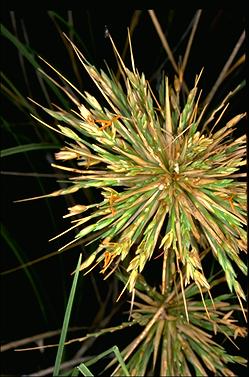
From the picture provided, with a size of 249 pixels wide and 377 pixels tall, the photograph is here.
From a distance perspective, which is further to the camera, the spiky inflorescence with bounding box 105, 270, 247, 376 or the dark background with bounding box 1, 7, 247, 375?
the dark background with bounding box 1, 7, 247, 375

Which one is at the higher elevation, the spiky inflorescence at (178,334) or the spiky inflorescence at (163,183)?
the spiky inflorescence at (163,183)

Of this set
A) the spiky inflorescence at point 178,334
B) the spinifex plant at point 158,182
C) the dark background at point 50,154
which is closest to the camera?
the spinifex plant at point 158,182

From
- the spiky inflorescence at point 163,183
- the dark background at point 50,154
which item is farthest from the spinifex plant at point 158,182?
the dark background at point 50,154

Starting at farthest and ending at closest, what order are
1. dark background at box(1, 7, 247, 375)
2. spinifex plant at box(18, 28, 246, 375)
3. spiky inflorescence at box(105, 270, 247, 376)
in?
dark background at box(1, 7, 247, 375)
spiky inflorescence at box(105, 270, 247, 376)
spinifex plant at box(18, 28, 246, 375)

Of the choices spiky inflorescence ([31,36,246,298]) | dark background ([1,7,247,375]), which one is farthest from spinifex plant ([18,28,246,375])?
dark background ([1,7,247,375])

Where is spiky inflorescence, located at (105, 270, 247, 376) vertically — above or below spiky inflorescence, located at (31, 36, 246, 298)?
below

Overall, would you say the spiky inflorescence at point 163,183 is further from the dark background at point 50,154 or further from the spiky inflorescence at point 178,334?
the dark background at point 50,154

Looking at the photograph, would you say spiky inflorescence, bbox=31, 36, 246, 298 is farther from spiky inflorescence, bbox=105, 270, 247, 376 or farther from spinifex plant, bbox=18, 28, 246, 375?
spiky inflorescence, bbox=105, 270, 247, 376

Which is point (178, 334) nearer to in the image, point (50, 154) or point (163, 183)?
point (163, 183)

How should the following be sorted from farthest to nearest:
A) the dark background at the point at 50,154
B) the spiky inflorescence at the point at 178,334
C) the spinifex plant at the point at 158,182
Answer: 1. the dark background at the point at 50,154
2. the spiky inflorescence at the point at 178,334
3. the spinifex plant at the point at 158,182

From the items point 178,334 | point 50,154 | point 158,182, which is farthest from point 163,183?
point 50,154
